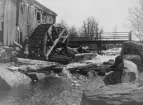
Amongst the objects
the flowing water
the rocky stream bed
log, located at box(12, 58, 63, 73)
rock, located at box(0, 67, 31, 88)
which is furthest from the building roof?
rock, located at box(0, 67, 31, 88)

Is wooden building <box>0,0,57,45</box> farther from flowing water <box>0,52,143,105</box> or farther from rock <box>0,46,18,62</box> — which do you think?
flowing water <box>0,52,143,105</box>

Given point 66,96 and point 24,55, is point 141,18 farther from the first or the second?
point 66,96

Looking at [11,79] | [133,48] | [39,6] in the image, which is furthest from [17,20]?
[133,48]

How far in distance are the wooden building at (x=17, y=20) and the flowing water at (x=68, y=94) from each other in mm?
3983

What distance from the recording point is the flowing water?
4184 millimetres

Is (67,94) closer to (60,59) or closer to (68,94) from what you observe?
(68,94)

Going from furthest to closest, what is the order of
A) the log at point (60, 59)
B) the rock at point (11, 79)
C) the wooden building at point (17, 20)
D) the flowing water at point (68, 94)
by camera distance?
the log at point (60, 59)
the wooden building at point (17, 20)
the rock at point (11, 79)
the flowing water at point (68, 94)

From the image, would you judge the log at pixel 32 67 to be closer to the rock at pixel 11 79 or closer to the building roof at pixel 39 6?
the rock at pixel 11 79

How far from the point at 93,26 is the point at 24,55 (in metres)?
35.9

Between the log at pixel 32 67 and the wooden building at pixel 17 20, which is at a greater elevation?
the wooden building at pixel 17 20

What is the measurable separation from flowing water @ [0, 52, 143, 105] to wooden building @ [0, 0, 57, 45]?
3.98 metres

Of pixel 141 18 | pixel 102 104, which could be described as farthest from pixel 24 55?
pixel 141 18

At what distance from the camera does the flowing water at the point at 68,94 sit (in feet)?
13.7

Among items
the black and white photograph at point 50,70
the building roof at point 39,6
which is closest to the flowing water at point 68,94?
the black and white photograph at point 50,70
